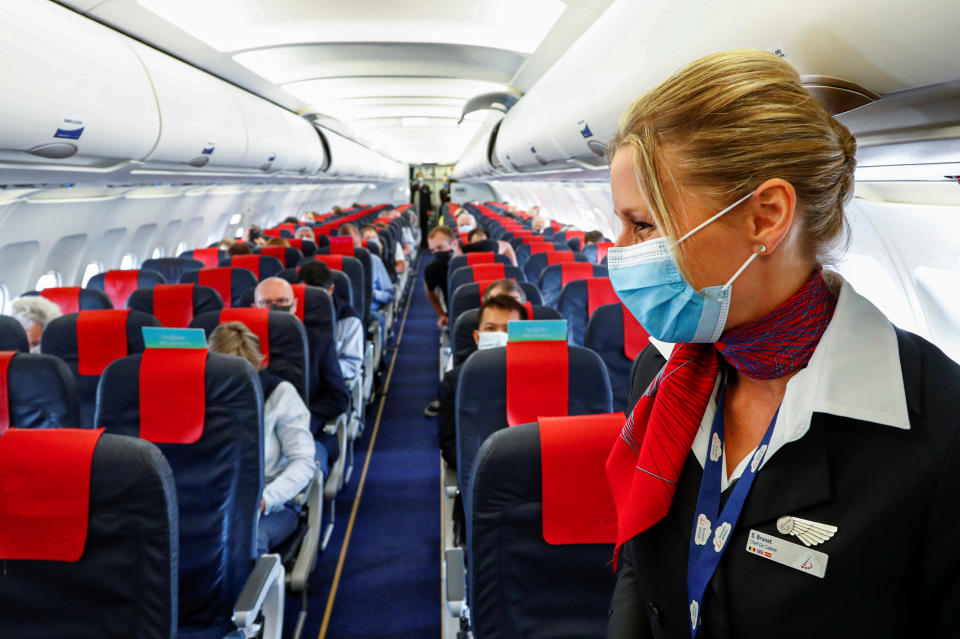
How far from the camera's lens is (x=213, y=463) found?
262 centimetres

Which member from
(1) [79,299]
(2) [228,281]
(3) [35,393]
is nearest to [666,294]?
(3) [35,393]

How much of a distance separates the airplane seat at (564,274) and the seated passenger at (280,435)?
11.2 ft

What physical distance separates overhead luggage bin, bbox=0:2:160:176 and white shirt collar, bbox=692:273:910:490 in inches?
124

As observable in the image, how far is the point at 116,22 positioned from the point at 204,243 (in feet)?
26.9

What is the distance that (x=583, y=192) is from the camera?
1260 centimetres

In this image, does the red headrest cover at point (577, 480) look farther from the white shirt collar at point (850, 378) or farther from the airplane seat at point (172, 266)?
the airplane seat at point (172, 266)

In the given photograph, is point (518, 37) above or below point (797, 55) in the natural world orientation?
above

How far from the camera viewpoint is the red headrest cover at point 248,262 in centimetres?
676

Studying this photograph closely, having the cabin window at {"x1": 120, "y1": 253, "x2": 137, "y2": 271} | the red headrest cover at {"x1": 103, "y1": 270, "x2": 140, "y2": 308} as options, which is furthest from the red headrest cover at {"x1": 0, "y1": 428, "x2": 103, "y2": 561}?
the cabin window at {"x1": 120, "y1": 253, "x2": 137, "y2": 271}

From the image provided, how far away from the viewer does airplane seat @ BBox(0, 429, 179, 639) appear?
182 centimetres

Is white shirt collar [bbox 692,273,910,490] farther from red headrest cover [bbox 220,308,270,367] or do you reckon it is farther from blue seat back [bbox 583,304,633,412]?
red headrest cover [bbox 220,308,270,367]

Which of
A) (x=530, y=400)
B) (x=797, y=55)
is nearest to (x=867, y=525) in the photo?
(x=797, y=55)

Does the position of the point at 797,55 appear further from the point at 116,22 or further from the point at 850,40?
the point at 116,22

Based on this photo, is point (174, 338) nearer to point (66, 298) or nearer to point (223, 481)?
point (223, 481)
